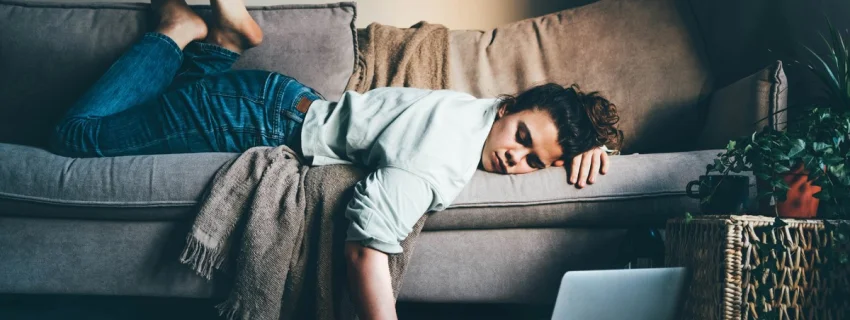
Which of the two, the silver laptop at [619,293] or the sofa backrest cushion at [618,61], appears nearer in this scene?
the silver laptop at [619,293]

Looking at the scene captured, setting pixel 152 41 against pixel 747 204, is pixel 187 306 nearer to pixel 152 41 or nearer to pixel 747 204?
pixel 152 41

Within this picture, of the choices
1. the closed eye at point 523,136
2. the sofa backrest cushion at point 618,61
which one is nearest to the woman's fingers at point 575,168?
the closed eye at point 523,136

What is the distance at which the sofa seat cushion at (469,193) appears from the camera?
1268 mm

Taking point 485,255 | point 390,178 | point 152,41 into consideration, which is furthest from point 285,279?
point 152,41

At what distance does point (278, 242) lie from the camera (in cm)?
119

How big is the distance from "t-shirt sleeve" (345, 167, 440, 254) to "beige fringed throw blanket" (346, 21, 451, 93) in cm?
75

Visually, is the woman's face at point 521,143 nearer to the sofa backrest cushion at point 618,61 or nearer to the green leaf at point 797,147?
the green leaf at point 797,147

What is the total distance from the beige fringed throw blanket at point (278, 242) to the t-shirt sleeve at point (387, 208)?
9 cm

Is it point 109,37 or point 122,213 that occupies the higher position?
point 109,37

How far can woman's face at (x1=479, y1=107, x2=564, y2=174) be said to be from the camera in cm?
128

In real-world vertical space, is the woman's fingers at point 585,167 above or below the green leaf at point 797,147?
below

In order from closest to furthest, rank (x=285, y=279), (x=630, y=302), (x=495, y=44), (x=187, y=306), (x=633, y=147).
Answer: (x=630, y=302)
(x=285, y=279)
(x=187, y=306)
(x=633, y=147)
(x=495, y=44)

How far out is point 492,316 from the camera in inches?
61.6

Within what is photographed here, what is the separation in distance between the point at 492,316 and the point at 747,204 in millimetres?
673
